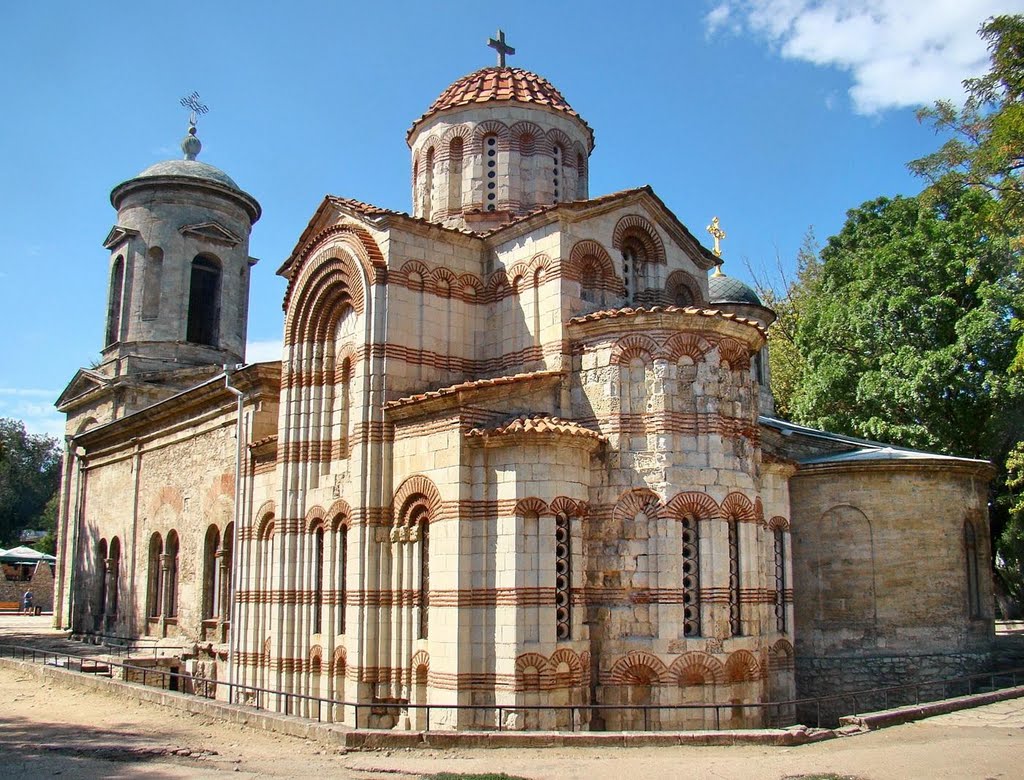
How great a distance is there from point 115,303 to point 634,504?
76.8 ft

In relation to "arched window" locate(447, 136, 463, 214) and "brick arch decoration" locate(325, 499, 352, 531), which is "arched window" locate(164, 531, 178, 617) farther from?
"arched window" locate(447, 136, 463, 214)

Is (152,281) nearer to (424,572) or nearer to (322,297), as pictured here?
(322,297)

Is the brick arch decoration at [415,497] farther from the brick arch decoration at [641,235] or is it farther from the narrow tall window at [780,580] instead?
the narrow tall window at [780,580]

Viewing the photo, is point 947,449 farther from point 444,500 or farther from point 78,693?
point 78,693

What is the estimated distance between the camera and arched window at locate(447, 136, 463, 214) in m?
18.0

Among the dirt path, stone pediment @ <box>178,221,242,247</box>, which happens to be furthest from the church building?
stone pediment @ <box>178,221,242,247</box>

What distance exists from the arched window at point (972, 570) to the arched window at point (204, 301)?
22.6m

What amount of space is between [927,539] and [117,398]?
22698 mm

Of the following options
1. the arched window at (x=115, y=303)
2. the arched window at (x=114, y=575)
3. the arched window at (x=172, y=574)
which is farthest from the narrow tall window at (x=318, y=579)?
the arched window at (x=115, y=303)

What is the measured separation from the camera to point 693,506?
13.1m

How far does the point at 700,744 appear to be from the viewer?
10867 millimetres

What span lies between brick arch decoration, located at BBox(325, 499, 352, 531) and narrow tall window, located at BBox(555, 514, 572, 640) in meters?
3.81

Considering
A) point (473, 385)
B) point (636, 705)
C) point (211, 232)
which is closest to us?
point (636, 705)

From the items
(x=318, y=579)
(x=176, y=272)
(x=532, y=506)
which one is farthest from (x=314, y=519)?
(x=176, y=272)
